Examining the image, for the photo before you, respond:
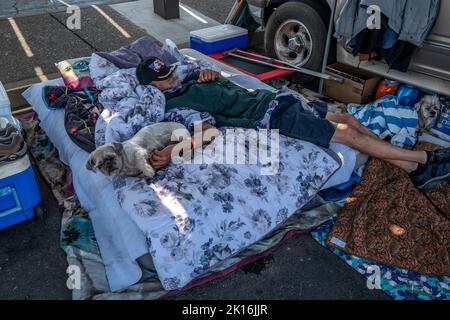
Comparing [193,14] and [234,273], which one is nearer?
[234,273]

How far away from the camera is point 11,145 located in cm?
256

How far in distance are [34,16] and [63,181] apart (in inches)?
172

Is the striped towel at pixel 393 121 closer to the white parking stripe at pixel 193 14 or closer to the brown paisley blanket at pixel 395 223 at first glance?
the brown paisley blanket at pixel 395 223

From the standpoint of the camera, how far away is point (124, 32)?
5.87 meters

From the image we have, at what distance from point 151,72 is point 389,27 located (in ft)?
6.85

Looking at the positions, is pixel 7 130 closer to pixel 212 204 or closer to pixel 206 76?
pixel 212 204

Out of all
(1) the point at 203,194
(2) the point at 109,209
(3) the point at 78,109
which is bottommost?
(2) the point at 109,209

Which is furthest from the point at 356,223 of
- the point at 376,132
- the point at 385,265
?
the point at 376,132

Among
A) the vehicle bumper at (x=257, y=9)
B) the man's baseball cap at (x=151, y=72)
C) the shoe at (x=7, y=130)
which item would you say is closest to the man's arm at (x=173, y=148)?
the man's baseball cap at (x=151, y=72)

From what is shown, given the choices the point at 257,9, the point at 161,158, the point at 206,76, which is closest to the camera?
the point at 161,158

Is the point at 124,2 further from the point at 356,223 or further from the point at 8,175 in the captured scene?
the point at 356,223

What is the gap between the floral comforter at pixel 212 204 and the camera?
2.28 meters

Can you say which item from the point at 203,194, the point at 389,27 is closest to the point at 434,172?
the point at 389,27
